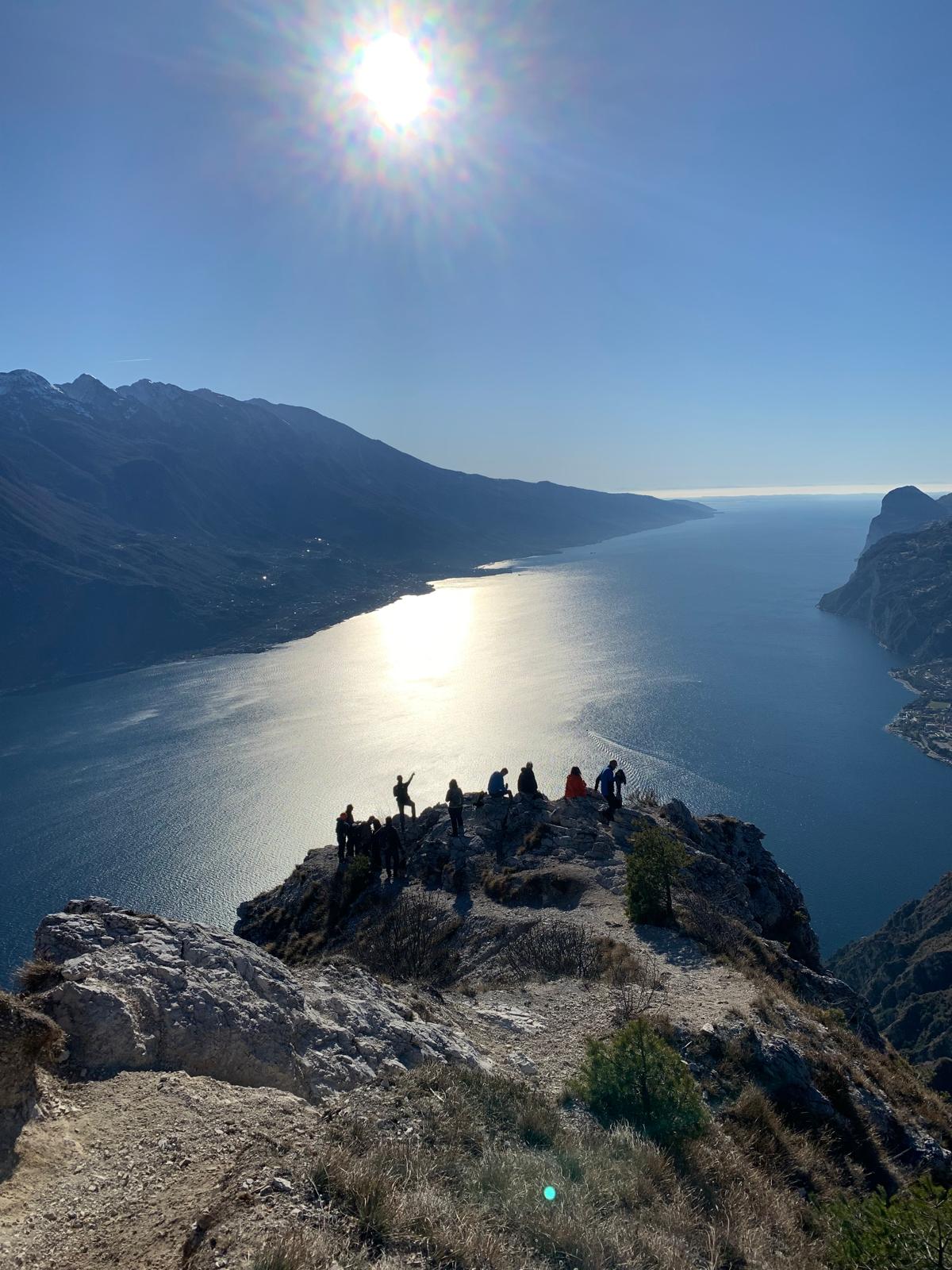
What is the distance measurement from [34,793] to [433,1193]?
8091cm

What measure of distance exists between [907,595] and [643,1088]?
165540mm

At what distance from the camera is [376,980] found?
434 inches

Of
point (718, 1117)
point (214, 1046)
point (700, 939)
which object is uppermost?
point (214, 1046)

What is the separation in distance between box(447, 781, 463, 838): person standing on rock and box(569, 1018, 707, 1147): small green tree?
43.0 feet

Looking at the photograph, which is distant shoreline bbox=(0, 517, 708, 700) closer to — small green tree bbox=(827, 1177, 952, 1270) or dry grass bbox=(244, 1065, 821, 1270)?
dry grass bbox=(244, 1065, 821, 1270)

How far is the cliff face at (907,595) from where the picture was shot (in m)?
133

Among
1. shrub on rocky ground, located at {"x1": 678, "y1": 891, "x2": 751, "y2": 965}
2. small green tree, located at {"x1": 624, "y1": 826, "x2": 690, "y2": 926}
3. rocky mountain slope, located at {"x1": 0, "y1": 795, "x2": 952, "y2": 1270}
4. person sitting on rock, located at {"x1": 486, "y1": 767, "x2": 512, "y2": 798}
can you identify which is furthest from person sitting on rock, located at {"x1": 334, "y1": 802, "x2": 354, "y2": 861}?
shrub on rocky ground, located at {"x1": 678, "y1": 891, "x2": 751, "y2": 965}

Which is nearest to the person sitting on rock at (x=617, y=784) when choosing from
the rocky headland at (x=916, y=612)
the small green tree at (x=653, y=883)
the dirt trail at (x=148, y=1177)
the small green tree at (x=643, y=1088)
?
the small green tree at (x=653, y=883)

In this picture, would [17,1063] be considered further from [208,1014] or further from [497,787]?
[497,787]

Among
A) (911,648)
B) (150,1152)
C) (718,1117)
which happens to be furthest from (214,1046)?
(911,648)

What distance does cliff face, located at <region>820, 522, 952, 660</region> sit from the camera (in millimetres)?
132625

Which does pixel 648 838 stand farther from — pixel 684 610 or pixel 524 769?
pixel 684 610

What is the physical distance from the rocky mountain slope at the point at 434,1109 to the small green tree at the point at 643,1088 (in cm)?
7

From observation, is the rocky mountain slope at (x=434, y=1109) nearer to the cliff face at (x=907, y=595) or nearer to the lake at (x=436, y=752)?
the lake at (x=436, y=752)
